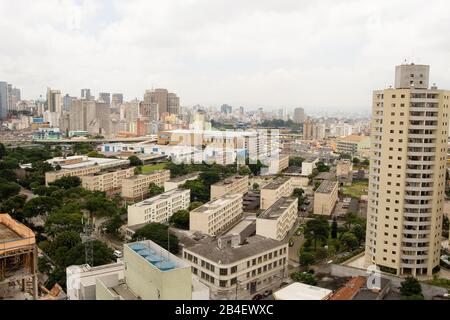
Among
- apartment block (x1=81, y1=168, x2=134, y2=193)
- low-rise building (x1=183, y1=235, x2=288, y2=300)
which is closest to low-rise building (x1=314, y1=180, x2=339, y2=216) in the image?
low-rise building (x1=183, y1=235, x2=288, y2=300)

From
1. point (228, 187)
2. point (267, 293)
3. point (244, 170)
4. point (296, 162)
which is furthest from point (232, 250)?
point (296, 162)

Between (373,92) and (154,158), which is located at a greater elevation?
(373,92)

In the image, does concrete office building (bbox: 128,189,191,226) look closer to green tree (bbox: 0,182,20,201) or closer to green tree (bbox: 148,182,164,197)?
green tree (bbox: 148,182,164,197)

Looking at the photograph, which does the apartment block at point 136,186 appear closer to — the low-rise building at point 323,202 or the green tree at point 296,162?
the low-rise building at point 323,202

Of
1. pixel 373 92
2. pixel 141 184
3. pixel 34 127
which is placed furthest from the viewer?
pixel 34 127

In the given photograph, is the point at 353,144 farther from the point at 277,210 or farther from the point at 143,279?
the point at 143,279
